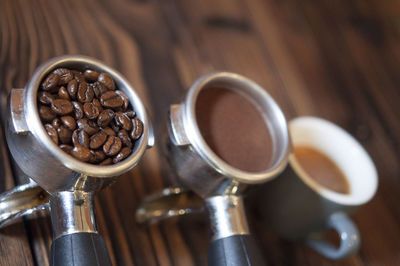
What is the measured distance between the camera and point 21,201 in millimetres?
519

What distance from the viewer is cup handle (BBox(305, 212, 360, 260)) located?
2.04 ft

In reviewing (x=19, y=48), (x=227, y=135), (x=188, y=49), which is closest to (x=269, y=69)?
(x=188, y=49)

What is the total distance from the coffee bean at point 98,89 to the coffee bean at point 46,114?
6cm

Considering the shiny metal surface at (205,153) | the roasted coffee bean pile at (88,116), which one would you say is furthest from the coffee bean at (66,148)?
the shiny metal surface at (205,153)

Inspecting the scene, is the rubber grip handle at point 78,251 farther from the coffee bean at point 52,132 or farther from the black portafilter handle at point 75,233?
the coffee bean at point 52,132

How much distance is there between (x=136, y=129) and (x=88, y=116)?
2.0 inches

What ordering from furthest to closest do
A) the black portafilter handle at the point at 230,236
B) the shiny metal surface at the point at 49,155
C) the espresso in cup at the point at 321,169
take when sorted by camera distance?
1. the espresso in cup at the point at 321,169
2. the black portafilter handle at the point at 230,236
3. the shiny metal surface at the point at 49,155

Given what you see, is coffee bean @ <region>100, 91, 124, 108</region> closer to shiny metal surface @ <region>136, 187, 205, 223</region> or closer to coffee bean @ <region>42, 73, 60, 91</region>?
coffee bean @ <region>42, 73, 60, 91</region>

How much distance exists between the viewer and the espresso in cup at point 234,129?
1.86 feet

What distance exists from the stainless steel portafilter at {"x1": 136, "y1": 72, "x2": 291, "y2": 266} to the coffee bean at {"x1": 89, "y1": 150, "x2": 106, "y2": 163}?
10cm

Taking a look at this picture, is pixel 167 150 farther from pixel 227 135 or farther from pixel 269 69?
pixel 269 69

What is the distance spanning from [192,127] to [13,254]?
25 cm

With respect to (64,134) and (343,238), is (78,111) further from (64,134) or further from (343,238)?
(343,238)

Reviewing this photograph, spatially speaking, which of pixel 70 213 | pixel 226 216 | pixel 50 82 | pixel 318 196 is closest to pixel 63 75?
pixel 50 82
